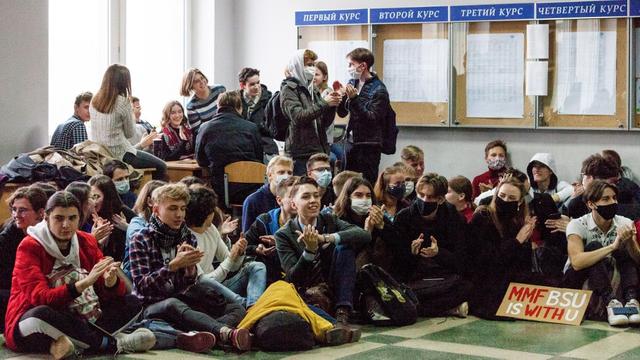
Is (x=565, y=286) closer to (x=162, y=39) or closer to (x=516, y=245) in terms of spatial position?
(x=516, y=245)

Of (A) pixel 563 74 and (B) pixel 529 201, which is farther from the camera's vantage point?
(A) pixel 563 74

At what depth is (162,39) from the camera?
12.9m

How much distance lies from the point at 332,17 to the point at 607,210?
5.58 metres

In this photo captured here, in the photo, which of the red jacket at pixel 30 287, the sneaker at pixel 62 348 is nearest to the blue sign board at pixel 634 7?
the red jacket at pixel 30 287

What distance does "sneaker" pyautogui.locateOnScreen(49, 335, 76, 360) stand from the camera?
237 inches

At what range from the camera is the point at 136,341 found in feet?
20.7

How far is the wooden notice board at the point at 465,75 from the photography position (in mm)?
11680

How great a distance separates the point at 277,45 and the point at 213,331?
7.12 meters

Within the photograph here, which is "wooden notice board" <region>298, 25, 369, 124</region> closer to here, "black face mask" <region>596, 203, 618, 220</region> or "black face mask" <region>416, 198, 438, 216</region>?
"black face mask" <region>416, 198, 438, 216</region>

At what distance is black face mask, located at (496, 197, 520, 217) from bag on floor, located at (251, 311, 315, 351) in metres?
2.10

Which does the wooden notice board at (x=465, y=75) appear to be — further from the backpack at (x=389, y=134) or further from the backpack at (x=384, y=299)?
the backpack at (x=384, y=299)

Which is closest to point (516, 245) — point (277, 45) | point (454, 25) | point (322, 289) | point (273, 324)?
point (322, 289)

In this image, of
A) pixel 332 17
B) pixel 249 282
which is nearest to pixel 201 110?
pixel 332 17

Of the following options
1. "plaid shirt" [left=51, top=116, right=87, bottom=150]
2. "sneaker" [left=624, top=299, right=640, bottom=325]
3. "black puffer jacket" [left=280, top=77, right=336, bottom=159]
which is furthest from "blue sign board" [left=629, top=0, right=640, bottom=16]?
"plaid shirt" [left=51, top=116, right=87, bottom=150]
